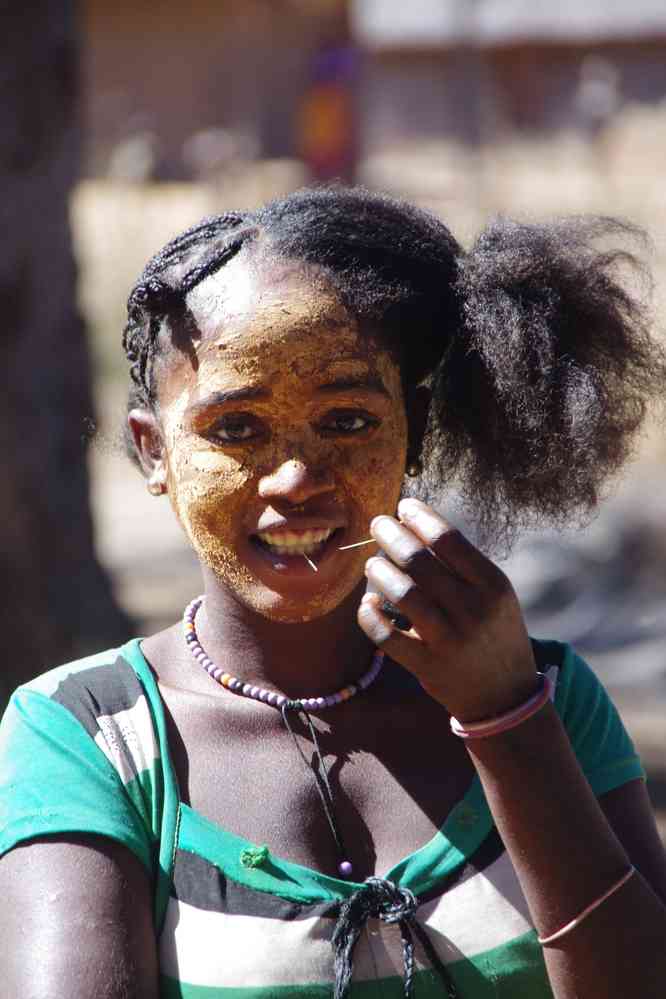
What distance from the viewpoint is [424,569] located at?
5.78ft

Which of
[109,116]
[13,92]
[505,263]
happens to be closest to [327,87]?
[109,116]

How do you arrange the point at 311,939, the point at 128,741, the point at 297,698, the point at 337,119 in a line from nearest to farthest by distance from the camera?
1. the point at 311,939
2. the point at 128,741
3. the point at 297,698
4. the point at 337,119

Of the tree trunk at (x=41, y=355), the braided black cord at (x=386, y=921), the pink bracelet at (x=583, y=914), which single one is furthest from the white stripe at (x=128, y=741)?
the tree trunk at (x=41, y=355)

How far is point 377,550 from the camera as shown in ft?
7.15

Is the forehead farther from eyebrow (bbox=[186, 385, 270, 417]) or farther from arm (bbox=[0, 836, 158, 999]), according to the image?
arm (bbox=[0, 836, 158, 999])

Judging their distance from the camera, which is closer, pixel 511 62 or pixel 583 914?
pixel 583 914

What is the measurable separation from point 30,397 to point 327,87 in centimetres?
1549

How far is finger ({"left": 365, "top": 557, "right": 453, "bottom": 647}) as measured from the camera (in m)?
1.76

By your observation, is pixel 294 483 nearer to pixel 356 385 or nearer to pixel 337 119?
pixel 356 385

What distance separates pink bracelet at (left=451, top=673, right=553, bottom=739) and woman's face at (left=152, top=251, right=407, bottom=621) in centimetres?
36

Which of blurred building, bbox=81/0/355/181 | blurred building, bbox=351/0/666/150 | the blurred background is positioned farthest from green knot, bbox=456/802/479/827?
blurred building, bbox=351/0/666/150

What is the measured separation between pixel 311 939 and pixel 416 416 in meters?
0.83

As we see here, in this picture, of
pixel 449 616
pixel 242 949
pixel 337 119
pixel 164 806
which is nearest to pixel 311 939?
pixel 242 949

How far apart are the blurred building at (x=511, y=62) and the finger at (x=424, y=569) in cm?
2088
